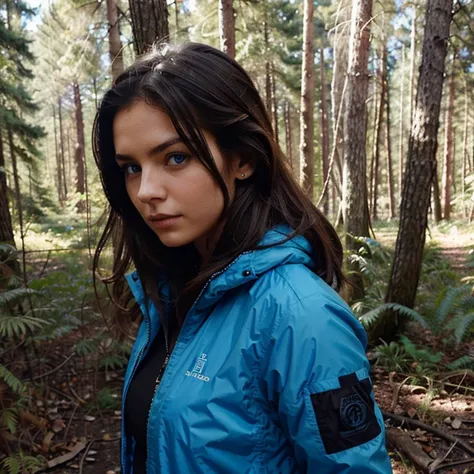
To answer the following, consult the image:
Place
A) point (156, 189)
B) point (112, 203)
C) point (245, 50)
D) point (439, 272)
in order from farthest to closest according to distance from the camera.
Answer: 1. point (245, 50)
2. point (439, 272)
3. point (112, 203)
4. point (156, 189)

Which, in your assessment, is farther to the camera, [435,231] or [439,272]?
[435,231]

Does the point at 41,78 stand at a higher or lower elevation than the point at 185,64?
higher

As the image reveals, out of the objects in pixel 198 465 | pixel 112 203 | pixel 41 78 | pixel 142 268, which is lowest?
pixel 198 465

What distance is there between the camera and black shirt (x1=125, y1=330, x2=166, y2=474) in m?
1.54

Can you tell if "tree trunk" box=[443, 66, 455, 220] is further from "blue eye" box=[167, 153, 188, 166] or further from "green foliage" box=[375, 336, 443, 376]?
"blue eye" box=[167, 153, 188, 166]

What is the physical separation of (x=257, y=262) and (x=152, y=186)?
0.41 meters

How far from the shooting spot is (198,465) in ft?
Answer: 3.95

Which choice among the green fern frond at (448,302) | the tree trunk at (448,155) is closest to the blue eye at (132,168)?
the green fern frond at (448,302)

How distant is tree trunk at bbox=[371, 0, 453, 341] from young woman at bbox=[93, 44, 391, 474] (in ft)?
12.8

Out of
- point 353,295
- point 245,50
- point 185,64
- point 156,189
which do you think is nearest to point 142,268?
point 156,189

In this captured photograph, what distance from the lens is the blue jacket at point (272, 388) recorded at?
1.10 metres

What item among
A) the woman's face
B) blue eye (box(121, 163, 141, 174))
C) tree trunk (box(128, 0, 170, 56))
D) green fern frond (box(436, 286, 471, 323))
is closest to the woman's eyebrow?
the woman's face

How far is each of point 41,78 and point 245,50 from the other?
25.9 m

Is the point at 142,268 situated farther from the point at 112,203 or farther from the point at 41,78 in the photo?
the point at 41,78
